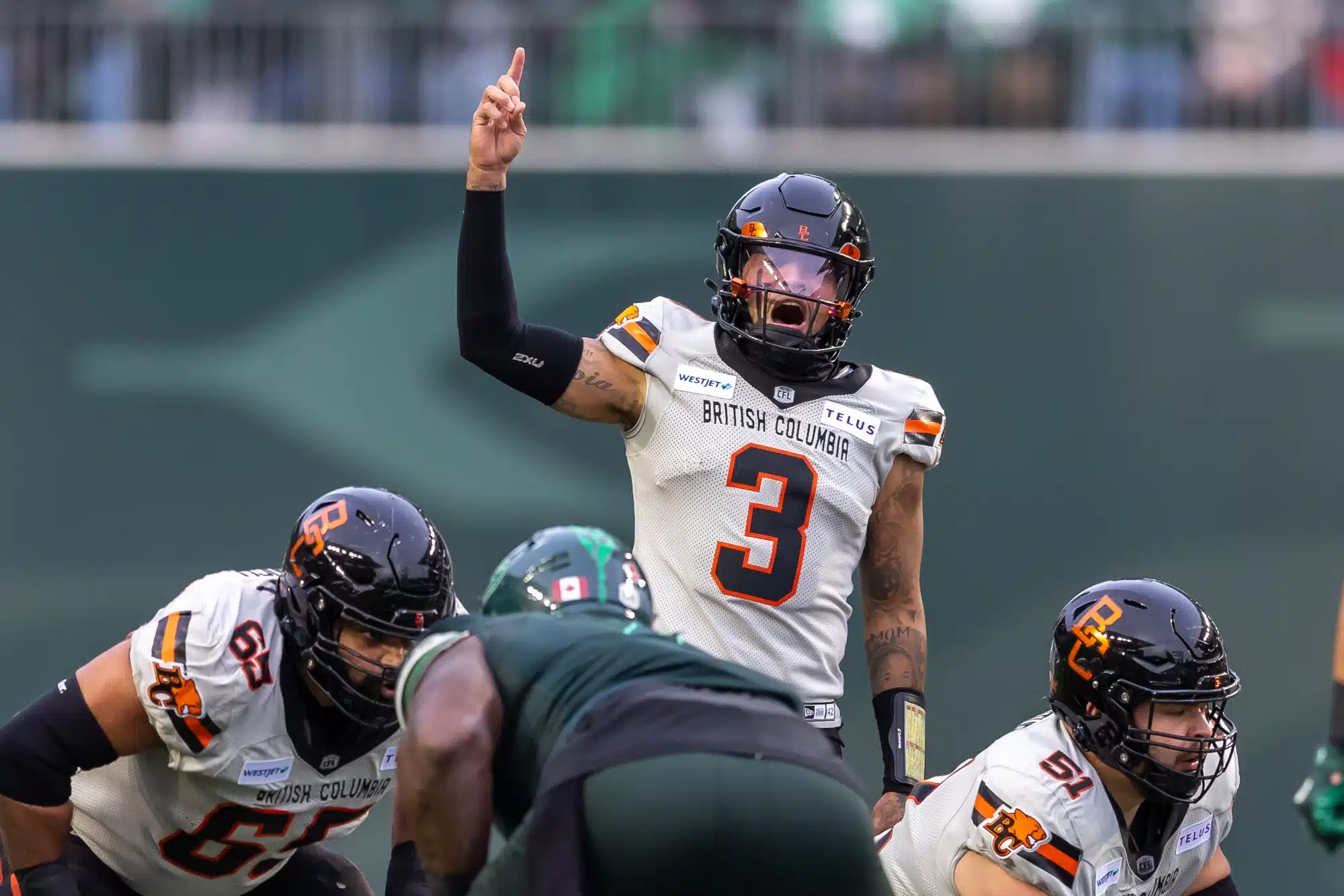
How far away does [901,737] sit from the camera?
16.8 feet

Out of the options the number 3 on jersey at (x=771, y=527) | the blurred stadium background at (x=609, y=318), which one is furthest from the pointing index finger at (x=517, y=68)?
the blurred stadium background at (x=609, y=318)

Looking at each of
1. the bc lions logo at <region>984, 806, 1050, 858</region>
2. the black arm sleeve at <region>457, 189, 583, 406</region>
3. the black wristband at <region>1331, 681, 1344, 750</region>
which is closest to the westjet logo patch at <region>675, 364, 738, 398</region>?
the black arm sleeve at <region>457, 189, 583, 406</region>

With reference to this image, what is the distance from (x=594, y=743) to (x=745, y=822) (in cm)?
31

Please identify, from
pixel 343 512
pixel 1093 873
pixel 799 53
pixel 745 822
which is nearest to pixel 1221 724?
pixel 1093 873

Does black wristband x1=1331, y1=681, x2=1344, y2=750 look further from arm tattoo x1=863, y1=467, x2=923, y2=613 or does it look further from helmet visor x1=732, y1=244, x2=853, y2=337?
helmet visor x1=732, y1=244, x2=853, y2=337

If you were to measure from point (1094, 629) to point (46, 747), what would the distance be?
8.19 feet

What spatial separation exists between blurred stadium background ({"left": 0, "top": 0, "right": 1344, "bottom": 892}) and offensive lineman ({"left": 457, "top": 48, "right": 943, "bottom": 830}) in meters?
4.72

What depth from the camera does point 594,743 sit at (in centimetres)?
352

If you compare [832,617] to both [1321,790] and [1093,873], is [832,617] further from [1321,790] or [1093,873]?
[1321,790]

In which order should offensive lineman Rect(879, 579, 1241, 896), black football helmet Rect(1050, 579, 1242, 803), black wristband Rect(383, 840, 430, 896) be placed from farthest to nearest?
1. black wristband Rect(383, 840, 430, 896)
2. black football helmet Rect(1050, 579, 1242, 803)
3. offensive lineman Rect(879, 579, 1241, 896)

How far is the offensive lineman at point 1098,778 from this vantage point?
14.9 feet

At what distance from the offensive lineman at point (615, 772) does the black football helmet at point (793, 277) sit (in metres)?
1.47

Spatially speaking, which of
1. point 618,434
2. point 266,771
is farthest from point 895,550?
point 618,434

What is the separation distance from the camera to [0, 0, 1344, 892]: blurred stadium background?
9922 millimetres
